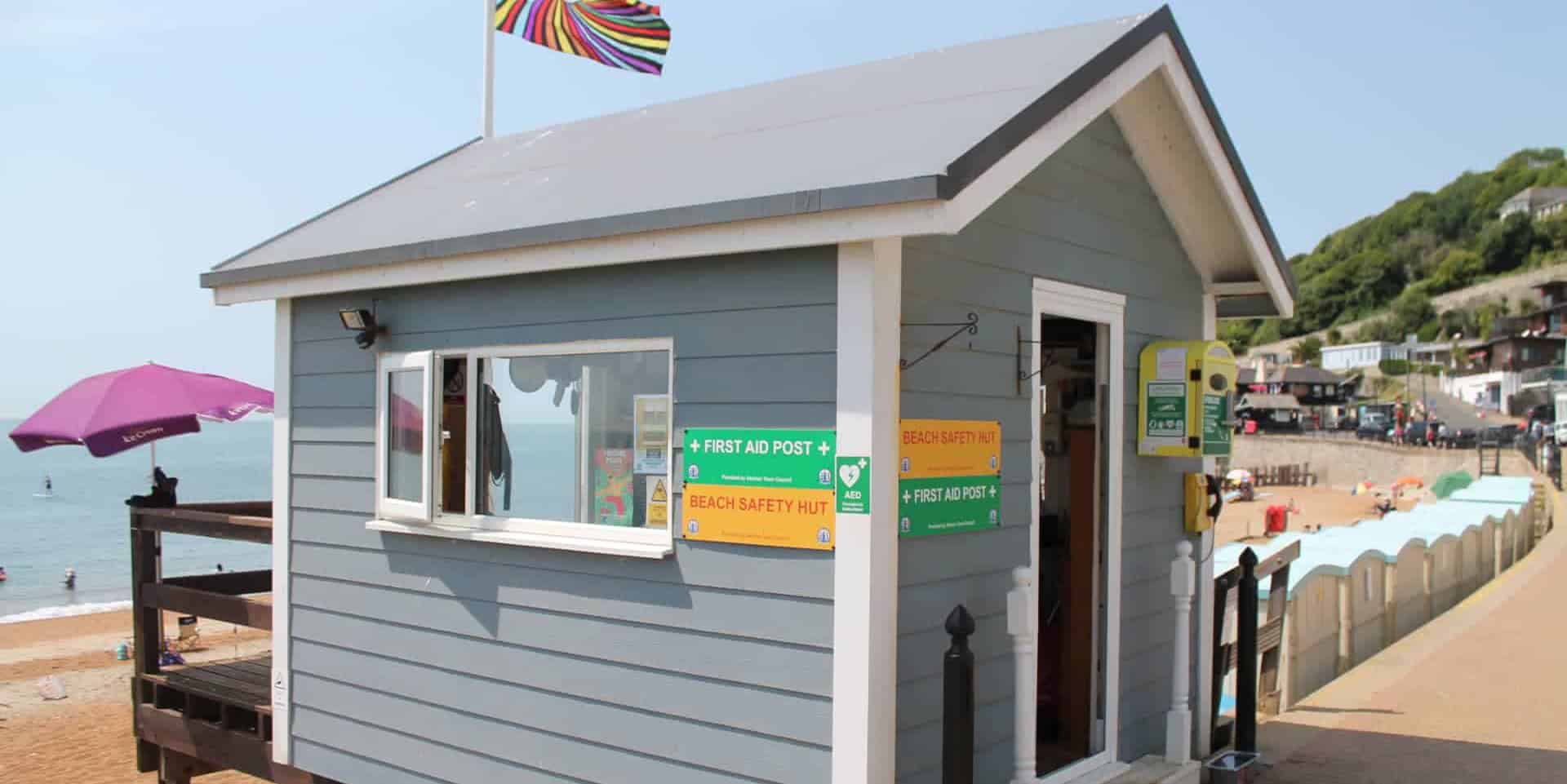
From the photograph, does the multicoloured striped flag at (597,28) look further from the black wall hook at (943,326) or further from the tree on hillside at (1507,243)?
the tree on hillside at (1507,243)

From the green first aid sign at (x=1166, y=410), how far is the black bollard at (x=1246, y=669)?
4.02ft

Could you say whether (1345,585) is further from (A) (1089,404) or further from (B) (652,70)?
(B) (652,70)

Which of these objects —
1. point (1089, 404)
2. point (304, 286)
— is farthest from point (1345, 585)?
point (304, 286)

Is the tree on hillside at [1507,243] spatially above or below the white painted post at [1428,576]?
above

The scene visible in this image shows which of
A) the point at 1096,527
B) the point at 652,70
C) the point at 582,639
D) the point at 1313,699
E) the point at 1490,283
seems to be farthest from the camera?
the point at 1490,283

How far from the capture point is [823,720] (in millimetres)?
4250

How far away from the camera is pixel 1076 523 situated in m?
6.18

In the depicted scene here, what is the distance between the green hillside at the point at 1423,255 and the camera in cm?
13688

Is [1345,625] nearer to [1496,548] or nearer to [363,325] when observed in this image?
[1496,548]

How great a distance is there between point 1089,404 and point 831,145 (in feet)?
7.57

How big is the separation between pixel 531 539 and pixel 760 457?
4.20 feet

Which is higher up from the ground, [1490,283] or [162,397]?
[1490,283]

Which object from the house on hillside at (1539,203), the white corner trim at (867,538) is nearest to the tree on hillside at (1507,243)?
the house on hillside at (1539,203)

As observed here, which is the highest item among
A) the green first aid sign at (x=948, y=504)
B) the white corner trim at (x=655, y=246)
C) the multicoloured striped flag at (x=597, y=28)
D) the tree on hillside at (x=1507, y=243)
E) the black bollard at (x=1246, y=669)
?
the tree on hillside at (x=1507, y=243)
